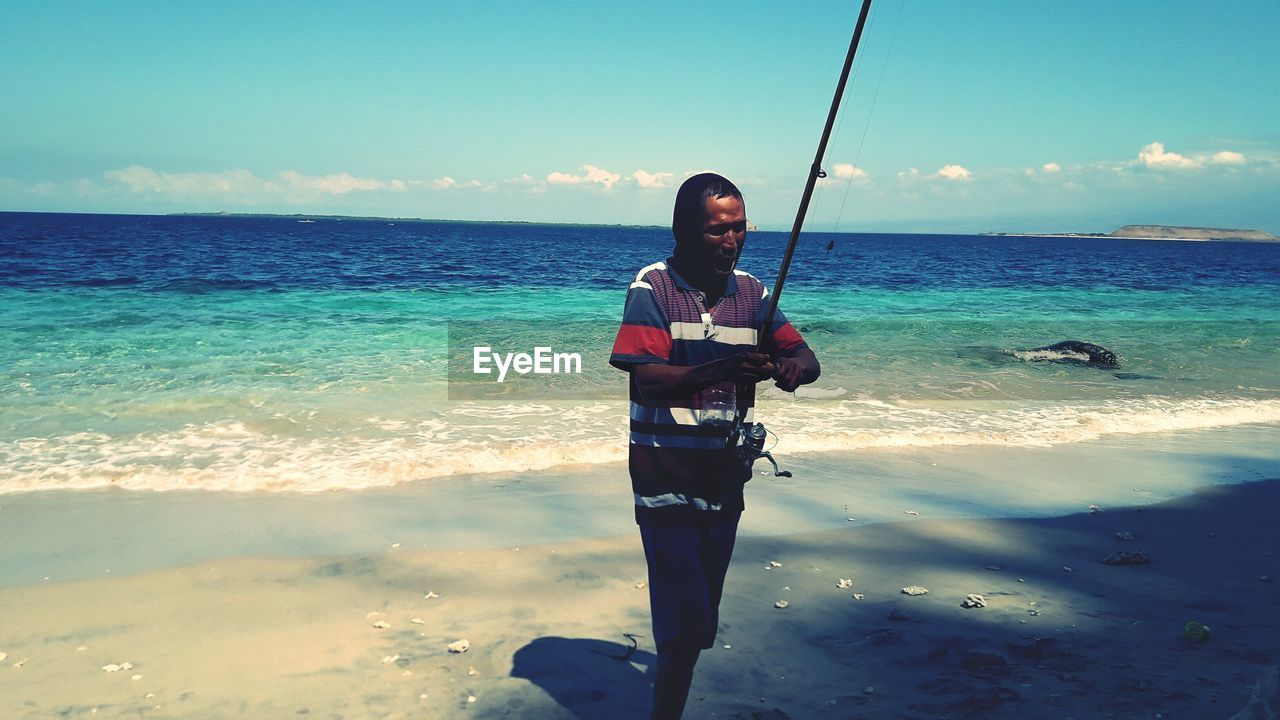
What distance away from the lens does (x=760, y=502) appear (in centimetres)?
648

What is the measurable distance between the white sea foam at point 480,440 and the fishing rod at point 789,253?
16.4 ft

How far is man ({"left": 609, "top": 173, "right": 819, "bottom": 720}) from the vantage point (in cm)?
252

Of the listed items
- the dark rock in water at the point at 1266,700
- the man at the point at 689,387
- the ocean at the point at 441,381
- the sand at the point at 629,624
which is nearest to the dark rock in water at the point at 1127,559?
the sand at the point at 629,624

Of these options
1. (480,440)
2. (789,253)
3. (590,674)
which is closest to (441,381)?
(480,440)

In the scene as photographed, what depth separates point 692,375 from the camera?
244 centimetres

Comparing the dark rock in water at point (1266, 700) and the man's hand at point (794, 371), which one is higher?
the man's hand at point (794, 371)

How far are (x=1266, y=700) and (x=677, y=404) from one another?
2.01 meters

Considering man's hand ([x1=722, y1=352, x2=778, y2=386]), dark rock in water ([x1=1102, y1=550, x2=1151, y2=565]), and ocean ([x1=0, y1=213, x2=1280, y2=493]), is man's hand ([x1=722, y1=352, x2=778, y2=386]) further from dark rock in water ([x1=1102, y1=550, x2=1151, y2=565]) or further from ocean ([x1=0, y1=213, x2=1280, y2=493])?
ocean ([x1=0, y1=213, x2=1280, y2=493])

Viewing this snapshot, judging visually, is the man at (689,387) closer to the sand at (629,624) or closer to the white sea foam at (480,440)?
the sand at (629,624)

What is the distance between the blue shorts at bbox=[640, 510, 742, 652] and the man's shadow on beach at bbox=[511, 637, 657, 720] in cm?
92

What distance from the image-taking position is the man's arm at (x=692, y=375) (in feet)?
7.99

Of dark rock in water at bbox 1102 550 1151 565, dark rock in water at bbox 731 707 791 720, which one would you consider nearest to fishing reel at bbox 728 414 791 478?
dark rock in water at bbox 731 707 791 720

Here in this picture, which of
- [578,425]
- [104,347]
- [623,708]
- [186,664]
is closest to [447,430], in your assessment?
[578,425]

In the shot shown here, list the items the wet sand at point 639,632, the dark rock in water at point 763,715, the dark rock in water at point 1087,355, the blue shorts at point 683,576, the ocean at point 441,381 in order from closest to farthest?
the blue shorts at point 683,576, the dark rock in water at point 763,715, the wet sand at point 639,632, the ocean at point 441,381, the dark rock in water at point 1087,355
